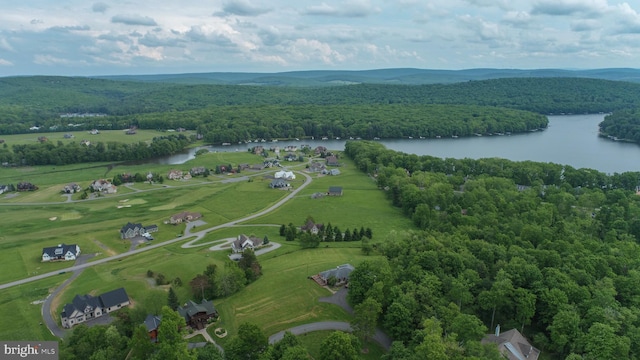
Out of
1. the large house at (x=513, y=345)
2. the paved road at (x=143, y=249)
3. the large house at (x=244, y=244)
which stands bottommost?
the paved road at (x=143, y=249)

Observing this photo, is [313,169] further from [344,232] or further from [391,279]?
[391,279]

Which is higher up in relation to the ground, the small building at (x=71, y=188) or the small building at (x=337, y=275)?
the small building at (x=337, y=275)

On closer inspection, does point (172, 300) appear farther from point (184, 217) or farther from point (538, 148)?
point (538, 148)

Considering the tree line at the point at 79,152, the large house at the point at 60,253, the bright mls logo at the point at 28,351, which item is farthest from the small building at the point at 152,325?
the tree line at the point at 79,152

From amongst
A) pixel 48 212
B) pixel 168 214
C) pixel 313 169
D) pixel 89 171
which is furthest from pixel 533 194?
pixel 89 171

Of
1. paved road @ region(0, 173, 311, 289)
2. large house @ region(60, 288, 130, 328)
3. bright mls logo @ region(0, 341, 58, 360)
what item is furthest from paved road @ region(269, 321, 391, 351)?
paved road @ region(0, 173, 311, 289)

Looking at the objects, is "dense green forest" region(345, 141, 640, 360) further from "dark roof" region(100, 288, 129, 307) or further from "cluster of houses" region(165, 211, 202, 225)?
"cluster of houses" region(165, 211, 202, 225)

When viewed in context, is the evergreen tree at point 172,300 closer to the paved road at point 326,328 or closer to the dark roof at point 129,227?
the paved road at point 326,328
